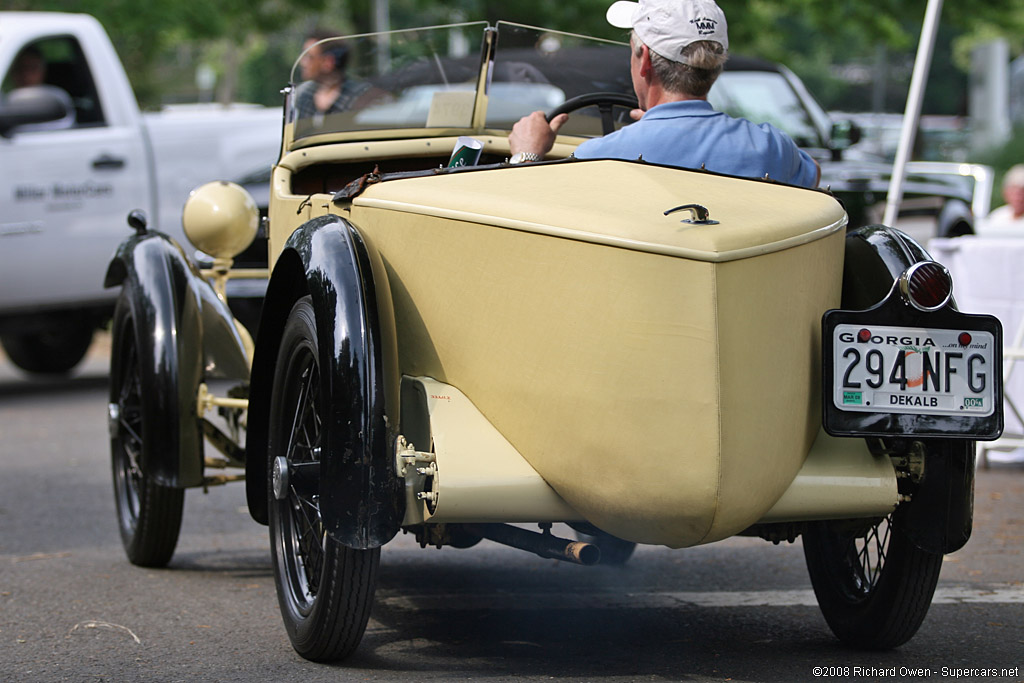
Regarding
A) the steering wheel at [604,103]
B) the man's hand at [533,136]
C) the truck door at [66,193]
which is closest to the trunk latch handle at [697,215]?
the man's hand at [533,136]

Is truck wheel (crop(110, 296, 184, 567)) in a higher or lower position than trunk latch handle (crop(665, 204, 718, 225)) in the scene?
lower

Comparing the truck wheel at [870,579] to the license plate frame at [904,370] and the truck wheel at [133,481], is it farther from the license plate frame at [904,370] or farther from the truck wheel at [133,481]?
the truck wheel at [133,481]

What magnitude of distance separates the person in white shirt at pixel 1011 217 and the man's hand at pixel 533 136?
5.59 meters

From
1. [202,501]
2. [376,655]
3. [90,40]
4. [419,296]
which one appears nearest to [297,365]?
[419,296]

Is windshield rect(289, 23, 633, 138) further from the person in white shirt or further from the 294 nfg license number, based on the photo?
the person in white shirt

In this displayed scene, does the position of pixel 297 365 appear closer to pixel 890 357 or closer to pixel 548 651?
pixel 548 651

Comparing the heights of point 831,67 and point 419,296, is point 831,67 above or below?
below

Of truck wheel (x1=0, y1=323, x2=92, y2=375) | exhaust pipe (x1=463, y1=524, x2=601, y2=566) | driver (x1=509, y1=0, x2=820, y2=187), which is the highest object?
driver (x1=509, y1=0, x2=820, y2=187)

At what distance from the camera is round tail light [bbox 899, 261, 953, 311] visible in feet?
10.7

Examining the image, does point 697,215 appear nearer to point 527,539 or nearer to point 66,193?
point 527,539

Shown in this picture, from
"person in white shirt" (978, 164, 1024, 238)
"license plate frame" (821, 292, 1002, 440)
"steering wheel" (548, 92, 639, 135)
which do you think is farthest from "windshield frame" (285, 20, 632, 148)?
"person in white shirt" (978, 164, 1024, 238)

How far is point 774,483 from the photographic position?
317cm

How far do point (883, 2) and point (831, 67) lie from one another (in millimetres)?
66892

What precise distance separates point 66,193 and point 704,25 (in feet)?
22.7
